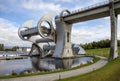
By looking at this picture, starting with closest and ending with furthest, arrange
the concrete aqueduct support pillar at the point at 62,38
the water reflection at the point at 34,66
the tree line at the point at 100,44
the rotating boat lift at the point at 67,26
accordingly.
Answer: the water reflection at the point at 34,66, the rotating boat lift at the point at 67,26, the concrete aqueduct support pillar at the point at 62,38, the tree line at the point at 100,44

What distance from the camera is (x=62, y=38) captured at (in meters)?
63.3

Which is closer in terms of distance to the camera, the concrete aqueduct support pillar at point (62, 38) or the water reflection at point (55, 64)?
the water reflection at point (55, 64)

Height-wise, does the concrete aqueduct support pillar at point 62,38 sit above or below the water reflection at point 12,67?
above

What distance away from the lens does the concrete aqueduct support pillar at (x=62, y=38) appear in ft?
204

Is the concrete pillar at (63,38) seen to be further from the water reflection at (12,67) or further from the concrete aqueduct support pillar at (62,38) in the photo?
the water reflection at (12,67)

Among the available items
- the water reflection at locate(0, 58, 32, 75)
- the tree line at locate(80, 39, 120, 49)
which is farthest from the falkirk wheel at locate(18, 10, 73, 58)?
the tree line at locate(80, 39, 120, 49)

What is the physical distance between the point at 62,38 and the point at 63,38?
1.85 ft

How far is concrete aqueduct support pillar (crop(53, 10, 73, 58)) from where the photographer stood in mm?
62094

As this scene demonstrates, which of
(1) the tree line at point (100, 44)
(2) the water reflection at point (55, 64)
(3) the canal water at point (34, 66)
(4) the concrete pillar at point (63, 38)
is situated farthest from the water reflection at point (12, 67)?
(1) the tree line at point (100, 44)

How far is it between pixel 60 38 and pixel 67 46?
4337 mm

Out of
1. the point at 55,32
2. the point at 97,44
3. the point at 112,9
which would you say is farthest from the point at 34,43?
the point at 97,44

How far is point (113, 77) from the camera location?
19484mm

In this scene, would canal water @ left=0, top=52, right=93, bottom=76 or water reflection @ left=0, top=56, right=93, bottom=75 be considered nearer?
canal water @ left=0, top=52, right=93, bottom=76

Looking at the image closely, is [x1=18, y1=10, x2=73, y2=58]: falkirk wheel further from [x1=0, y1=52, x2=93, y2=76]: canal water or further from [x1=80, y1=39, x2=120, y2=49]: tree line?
[x1=80, y1=39, x2=120, y2=49]: tree line
